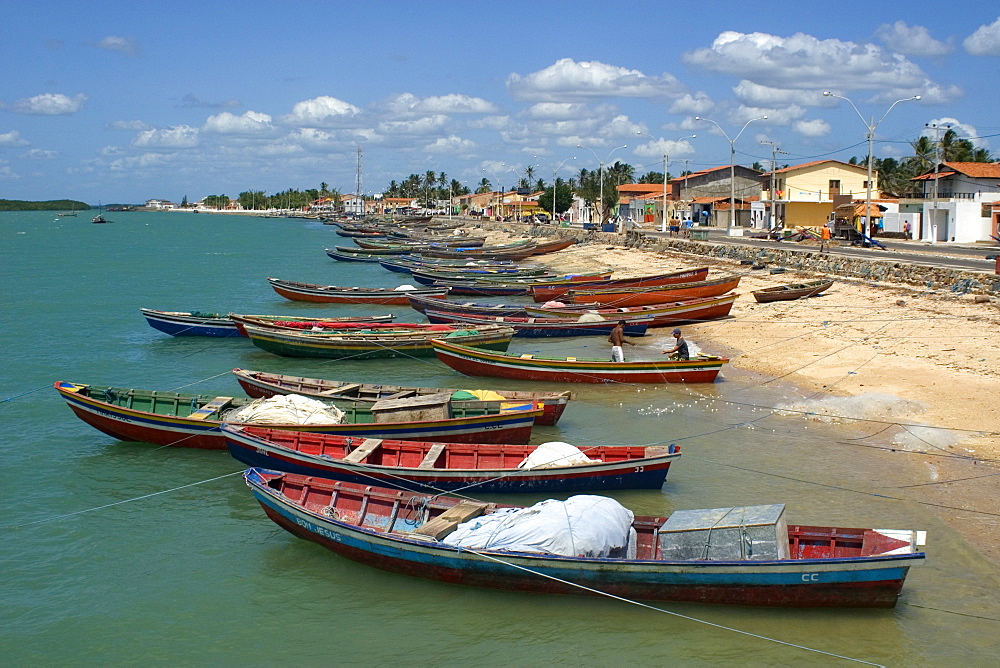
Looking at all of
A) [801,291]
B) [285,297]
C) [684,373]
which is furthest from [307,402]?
[285,297]

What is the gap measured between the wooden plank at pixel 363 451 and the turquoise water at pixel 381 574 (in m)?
1.97

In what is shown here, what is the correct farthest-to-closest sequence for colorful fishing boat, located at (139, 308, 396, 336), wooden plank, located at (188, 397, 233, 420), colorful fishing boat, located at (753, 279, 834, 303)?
colorful fishing boat, located at (753, 279, 834, 303) < colorful fishing boat, located at (139, 308, 396, 336) < wooden plank, located at (188, 397, 233, 420)

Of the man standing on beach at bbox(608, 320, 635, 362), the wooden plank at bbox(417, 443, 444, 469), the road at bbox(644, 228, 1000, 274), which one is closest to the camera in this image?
the wooden plank at bbox(417, 443, 444, 469)

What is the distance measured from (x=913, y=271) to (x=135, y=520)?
3148cm

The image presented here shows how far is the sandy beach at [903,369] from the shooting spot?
1619 cm

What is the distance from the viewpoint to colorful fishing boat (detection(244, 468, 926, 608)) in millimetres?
11609

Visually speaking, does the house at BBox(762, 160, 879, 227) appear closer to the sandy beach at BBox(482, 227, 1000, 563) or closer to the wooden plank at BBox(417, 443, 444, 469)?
the sandy beach at BBox(482, 227, 1000, 563)

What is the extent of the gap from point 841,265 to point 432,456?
3059 centimetres

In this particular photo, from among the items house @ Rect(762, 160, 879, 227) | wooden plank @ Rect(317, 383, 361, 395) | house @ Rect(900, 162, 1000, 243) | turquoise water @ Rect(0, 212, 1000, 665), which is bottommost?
turquoise water @ Rect(0, 212, 1000, 665)

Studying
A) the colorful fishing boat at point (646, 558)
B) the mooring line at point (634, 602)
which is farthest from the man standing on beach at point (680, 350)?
the mooring line at point (634, 602)

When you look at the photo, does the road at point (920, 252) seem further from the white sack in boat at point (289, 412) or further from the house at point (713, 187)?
the house at point (713, 187)

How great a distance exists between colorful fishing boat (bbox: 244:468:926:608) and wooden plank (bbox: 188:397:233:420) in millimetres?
5983

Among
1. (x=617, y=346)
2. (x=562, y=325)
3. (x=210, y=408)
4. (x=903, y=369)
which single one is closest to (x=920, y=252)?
(x=562, y=325)

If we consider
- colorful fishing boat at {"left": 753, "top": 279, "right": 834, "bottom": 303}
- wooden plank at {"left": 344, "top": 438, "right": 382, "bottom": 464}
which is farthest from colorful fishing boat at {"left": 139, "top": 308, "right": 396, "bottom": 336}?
wooden plank at {"left": 344, "top": 438, "right": 382, "bottom": 464}
